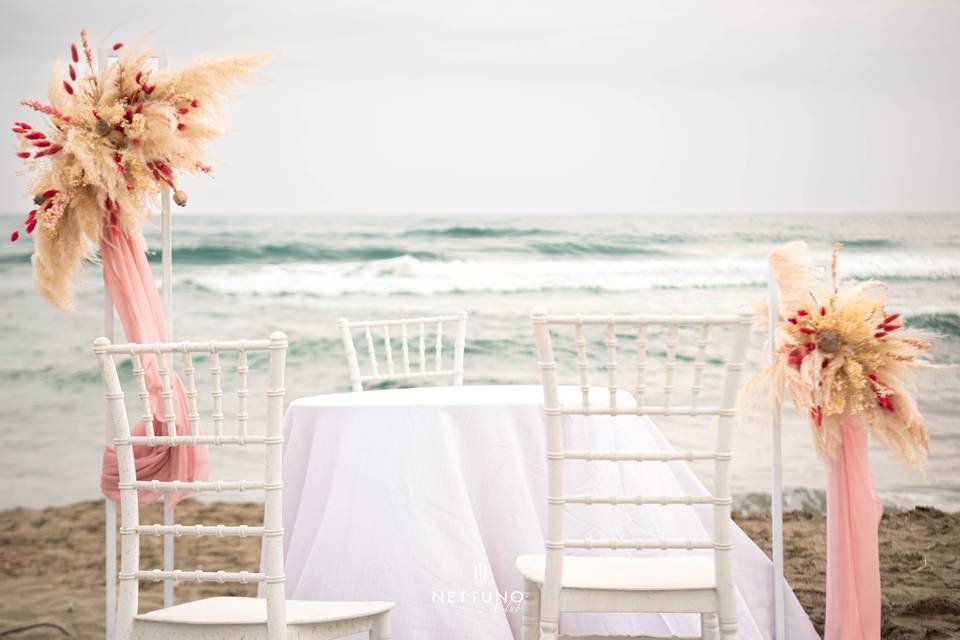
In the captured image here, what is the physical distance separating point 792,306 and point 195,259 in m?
9.34

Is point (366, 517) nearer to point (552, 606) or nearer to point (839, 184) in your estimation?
point (552, 606)

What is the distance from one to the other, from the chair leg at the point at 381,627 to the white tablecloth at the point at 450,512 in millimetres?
560

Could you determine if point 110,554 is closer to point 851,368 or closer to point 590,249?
point 851,368

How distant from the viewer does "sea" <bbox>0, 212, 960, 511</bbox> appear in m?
10.4

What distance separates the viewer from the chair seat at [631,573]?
2.42 m

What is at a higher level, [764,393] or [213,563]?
[764,393]

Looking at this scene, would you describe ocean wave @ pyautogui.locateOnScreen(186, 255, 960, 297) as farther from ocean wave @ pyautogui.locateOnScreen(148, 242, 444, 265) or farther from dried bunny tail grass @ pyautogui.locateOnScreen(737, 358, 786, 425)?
dried bunny tail grass @ pyautogui.locateOnScreen(737, 358, 786, 425)

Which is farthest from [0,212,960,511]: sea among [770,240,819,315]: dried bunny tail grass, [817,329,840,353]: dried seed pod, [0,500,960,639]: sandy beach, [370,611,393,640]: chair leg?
[370,611,393,640]: chair leg

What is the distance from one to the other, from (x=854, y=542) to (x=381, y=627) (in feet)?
4.42

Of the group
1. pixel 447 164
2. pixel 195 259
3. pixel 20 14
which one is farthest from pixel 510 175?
pixel 20 14

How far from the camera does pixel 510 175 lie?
1232 cm

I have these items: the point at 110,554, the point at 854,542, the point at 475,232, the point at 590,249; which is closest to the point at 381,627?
the point at 110,554

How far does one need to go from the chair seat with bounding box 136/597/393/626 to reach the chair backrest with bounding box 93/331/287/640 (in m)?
0.05

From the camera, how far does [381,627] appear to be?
2.46 meters
